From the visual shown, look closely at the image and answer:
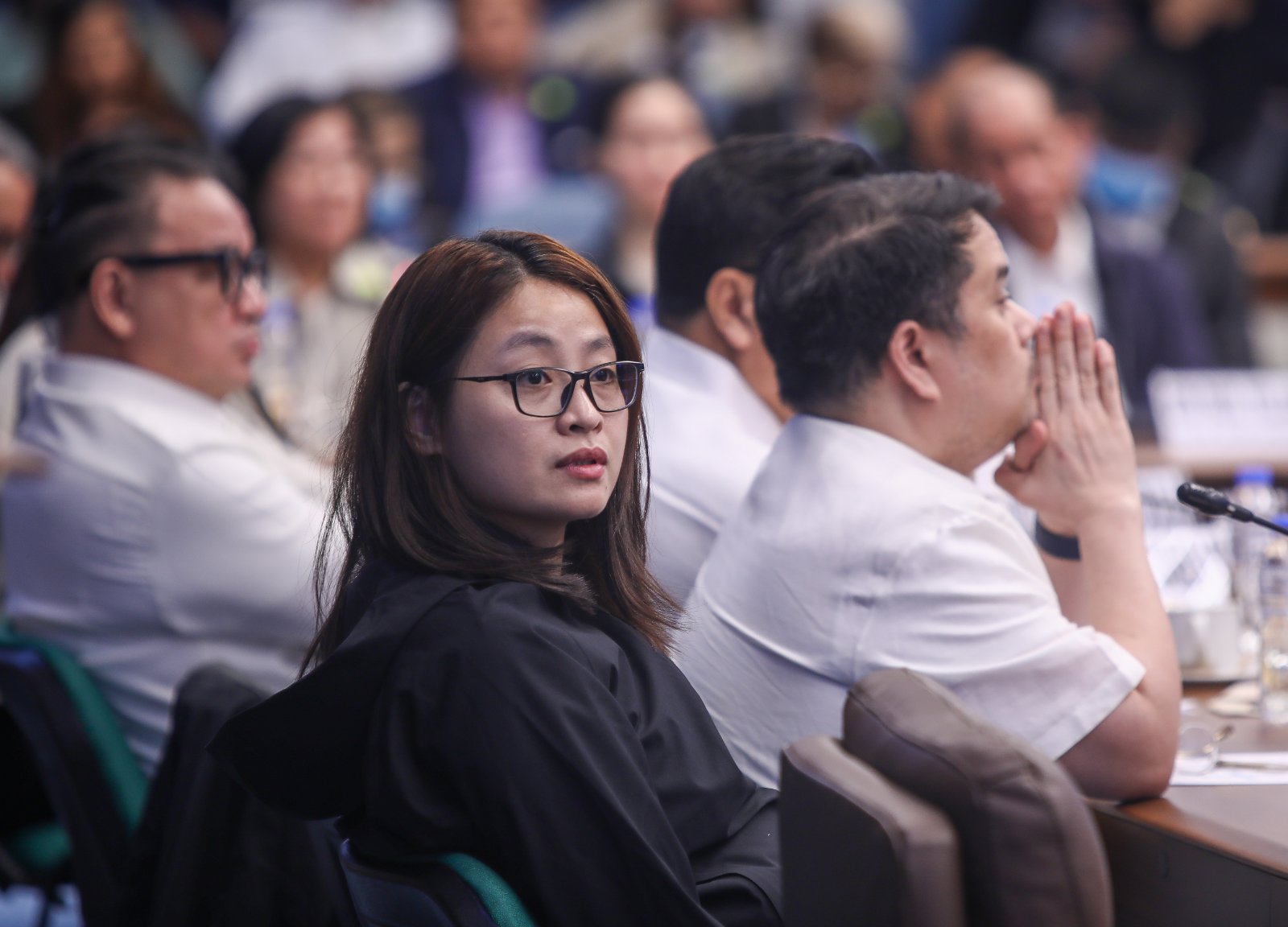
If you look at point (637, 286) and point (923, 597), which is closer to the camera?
point (923, 597)

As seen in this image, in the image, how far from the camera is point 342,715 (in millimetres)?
1363

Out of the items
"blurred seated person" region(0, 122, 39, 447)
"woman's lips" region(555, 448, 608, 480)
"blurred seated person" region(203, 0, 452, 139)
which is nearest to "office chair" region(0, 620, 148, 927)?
"blurred seated person" region(0, 122, 39, 447)

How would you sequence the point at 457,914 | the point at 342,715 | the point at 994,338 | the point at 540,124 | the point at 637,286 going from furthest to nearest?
the point at 540,124, the point at 637,286, the point at 994,338, the point at 342,715, the point at 457,914

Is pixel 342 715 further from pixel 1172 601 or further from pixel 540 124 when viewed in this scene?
pixel 540 124

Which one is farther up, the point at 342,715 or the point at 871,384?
the point at 871,384

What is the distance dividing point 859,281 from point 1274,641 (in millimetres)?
713

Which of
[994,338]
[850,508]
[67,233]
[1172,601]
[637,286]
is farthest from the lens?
[637,286]

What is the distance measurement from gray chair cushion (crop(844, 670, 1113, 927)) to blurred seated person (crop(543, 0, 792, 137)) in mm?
A: 4957

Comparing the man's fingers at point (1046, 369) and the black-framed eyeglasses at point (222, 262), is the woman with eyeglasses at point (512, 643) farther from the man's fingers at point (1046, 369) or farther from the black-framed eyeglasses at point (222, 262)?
the black-framed eyeglasses at point (222, 262)

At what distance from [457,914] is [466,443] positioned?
0.46 meters

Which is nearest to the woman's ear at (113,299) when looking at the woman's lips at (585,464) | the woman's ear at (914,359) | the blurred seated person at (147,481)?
the blurred seated person at (147,481)

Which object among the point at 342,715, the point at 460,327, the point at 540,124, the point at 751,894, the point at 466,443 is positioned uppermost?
the point at 540,124

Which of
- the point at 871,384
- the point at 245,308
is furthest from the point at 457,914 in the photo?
the point at 245,308

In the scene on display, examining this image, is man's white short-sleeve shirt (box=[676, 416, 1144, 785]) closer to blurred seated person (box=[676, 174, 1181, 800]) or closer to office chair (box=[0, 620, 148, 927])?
blurred seated person (box=[676, 174, 1181, 800])
